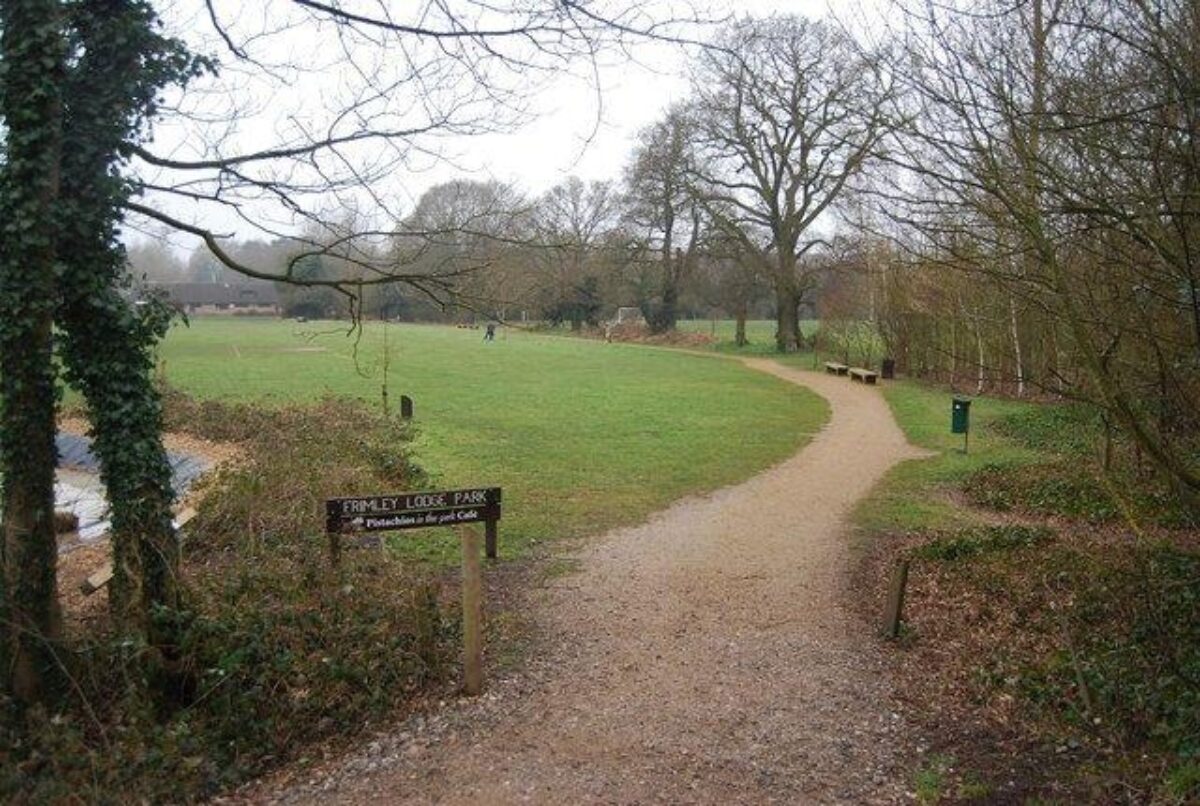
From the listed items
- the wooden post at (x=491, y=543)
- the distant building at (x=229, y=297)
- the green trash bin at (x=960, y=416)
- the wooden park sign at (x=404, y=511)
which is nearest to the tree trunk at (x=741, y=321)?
the green trash bin at (x=960, y=416)

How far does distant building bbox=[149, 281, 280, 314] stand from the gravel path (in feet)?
306

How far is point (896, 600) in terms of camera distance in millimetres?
7348

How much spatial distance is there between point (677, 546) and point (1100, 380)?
544cm

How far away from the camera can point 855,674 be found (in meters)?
6.68

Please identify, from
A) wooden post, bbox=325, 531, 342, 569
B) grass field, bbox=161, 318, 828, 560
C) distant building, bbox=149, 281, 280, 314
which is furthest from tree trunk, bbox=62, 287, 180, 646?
distant building, bbox=149, 281, 280, 314

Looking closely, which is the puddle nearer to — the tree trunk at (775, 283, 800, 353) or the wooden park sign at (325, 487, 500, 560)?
the wooden park sign at (325, 487, 500, 560)

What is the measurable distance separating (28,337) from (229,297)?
4144 inches

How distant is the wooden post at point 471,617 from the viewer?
6.26 metres

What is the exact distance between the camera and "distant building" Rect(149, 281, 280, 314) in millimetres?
96812

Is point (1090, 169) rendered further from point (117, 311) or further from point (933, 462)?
point (933, 462)

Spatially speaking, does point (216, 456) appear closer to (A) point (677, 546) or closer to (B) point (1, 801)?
(A) point (677, 546)

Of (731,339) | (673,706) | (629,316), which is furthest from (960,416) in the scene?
(629,316)

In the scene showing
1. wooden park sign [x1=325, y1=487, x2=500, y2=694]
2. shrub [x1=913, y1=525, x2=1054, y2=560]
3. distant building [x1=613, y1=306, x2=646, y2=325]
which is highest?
distant building [x1=613, y1=306, x2=646, y2=325]

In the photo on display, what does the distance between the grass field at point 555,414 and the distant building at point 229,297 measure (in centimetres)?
5459
